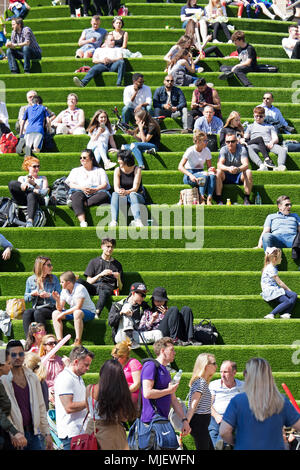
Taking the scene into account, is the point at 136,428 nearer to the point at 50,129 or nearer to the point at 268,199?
the point at 268,199

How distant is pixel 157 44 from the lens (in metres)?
15.9

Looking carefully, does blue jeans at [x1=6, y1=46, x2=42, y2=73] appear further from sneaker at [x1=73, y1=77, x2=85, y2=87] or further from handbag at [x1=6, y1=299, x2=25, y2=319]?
handbag at [x1=6, y1=299, x2=25, y2=319]

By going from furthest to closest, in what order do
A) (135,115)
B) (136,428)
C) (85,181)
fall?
(135,115) → (85,181) → (136,428)

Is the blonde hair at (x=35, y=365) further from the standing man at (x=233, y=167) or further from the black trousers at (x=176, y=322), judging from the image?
the standing man at (x=233, y=167)

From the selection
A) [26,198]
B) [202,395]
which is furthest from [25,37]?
[202,395]

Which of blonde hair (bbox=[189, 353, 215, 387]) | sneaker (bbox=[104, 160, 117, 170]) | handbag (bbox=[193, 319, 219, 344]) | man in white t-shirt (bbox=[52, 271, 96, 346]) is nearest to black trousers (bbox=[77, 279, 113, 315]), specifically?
man in white t-shirt (bbox=[52, 271, 96, 346])

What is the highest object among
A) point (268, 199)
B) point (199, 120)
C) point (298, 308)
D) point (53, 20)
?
point (53, 20)

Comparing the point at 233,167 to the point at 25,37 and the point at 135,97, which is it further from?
the point at 25,37

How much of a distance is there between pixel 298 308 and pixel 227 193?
7.77 ft

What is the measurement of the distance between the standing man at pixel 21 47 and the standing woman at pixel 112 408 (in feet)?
31.2

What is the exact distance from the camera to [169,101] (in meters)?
13.7

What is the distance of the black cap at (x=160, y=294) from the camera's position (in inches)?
385
